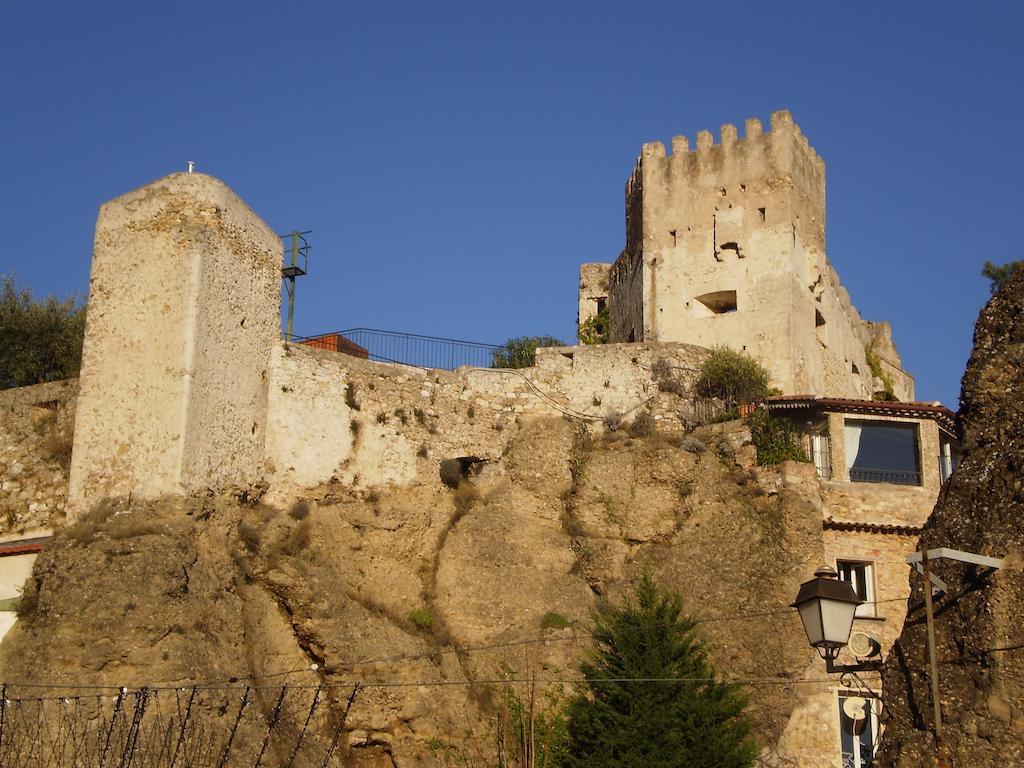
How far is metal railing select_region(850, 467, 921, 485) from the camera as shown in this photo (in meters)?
26.0

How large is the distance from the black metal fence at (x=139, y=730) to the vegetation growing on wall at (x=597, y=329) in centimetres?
1849

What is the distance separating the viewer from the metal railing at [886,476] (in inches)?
1024

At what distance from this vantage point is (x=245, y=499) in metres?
24.8

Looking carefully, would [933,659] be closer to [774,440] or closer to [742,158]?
[774,440]

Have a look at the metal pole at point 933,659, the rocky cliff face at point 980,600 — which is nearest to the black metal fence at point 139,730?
the rocky cliff face at point 980,600

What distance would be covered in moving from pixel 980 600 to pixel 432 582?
1762cm

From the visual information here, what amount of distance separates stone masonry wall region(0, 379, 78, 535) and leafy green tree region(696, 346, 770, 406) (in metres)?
13.8

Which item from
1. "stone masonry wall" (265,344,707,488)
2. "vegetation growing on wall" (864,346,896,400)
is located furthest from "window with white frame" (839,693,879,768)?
"vegetation growing on wall" (864,346,896,400)

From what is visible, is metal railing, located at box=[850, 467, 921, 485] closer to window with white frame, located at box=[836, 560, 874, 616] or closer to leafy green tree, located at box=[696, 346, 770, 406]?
window with white frame, located at box=[836, 560, 874, 616]

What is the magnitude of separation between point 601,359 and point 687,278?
13.0ft

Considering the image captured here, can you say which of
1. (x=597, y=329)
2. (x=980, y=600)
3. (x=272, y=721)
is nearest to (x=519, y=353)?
(x=597, y=329)

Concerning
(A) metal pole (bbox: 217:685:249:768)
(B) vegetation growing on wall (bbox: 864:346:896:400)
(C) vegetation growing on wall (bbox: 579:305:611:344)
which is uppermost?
(C) vegetation growing on wall (bbox: 579:305:611:344)

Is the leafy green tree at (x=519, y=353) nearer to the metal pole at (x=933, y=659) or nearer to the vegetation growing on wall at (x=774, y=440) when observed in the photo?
the vegetation growing on wall at (x=774, y=440)

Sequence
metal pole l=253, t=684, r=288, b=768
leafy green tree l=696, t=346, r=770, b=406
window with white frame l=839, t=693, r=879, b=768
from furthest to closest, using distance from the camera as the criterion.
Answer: leafy green tree l=696, t=346, r=770, b=406
window with white frame l=839, t=693, r=879, b=768
metal pole l=253, t=684, r=288, b=768
